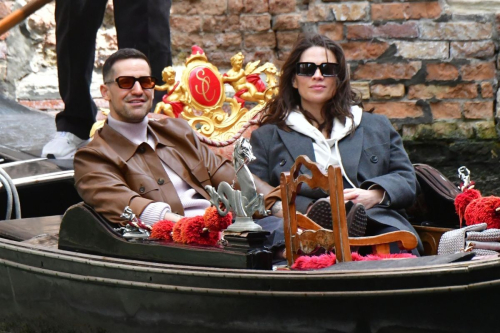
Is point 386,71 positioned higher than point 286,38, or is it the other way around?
point 286,38

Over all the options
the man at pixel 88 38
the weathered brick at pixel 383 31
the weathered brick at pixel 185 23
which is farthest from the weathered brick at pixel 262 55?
the man at pixel 88 38

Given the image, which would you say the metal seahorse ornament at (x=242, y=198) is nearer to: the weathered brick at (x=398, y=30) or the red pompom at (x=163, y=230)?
the red pompom at (x=163, y=230)

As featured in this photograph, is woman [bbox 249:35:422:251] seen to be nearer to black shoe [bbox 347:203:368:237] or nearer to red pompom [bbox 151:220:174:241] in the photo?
black shoe [bbox 347:203:368:237]

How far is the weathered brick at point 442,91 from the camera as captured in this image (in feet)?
21.0

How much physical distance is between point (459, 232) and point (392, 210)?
483 mm

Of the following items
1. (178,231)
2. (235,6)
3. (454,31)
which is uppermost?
(235,6)

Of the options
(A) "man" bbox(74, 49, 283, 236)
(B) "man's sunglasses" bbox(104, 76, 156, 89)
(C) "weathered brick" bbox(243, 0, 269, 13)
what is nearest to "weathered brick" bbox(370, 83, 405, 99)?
(C) "weathered brick" bbox(243, 0, 269, 13)

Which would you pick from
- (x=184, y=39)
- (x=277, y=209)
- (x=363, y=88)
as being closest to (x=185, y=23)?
(x=184, y=39)

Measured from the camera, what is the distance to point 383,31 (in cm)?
639

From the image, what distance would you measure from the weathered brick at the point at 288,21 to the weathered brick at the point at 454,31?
699 mm

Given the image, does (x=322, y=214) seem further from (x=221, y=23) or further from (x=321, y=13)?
(x=221, y=23)

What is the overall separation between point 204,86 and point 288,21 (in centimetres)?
231

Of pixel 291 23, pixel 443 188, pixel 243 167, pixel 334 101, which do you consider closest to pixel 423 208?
pixel 443 188

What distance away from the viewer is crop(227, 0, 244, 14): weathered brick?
6551 mm
